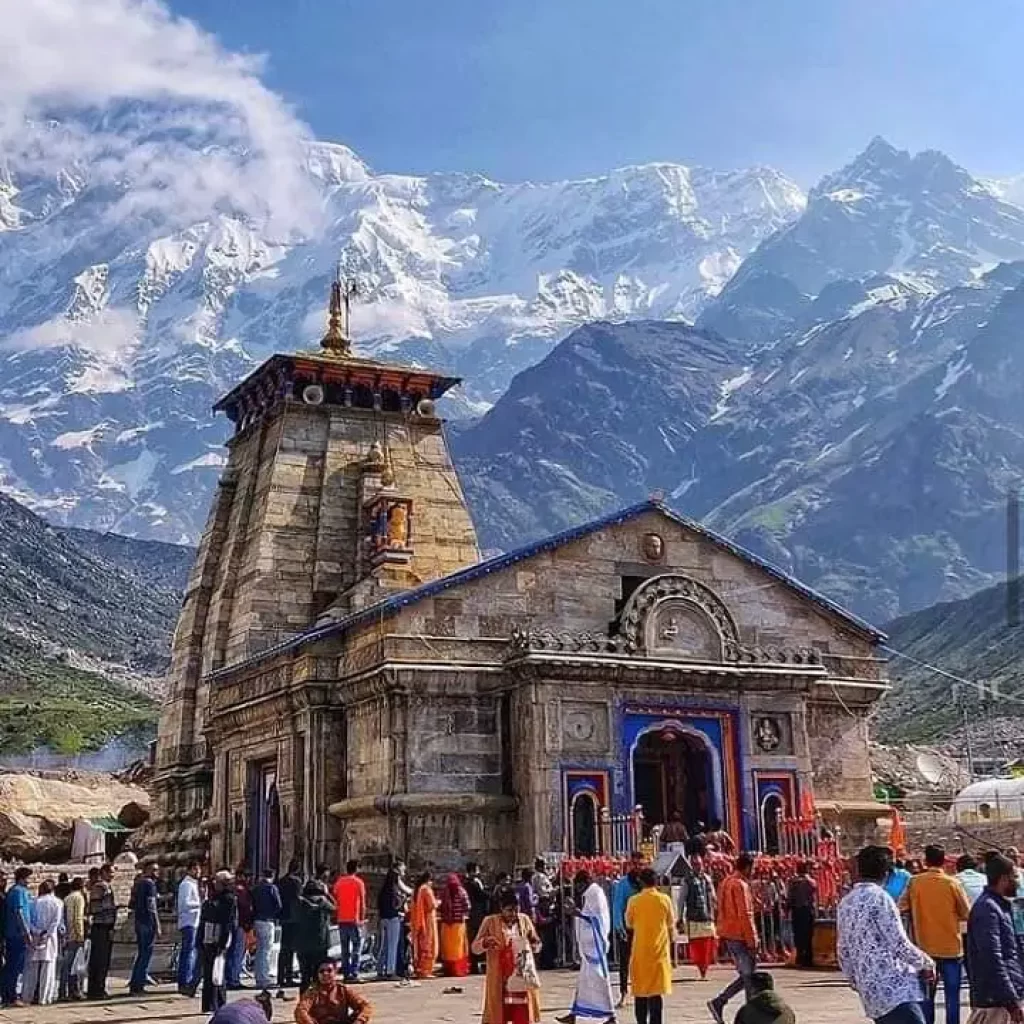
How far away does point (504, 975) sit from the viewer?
11.9 m

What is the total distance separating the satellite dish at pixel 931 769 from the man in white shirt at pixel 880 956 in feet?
162

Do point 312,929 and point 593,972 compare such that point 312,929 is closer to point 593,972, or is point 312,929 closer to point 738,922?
point 593,972

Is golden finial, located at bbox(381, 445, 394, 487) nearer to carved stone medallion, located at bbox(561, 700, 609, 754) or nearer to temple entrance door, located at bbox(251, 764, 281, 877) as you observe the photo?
temple entrance door, located at bbox(251, 764, 281, 877)

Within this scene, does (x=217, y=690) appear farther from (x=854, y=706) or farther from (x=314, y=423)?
(x=854, y=706)

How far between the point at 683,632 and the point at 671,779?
9.21 feet

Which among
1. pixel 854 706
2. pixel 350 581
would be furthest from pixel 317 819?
pixel 854 706

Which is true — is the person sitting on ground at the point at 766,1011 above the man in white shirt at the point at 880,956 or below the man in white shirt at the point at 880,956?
below

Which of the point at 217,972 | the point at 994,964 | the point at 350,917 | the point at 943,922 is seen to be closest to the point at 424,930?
the point at 350,917

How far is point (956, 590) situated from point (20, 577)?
9598cm

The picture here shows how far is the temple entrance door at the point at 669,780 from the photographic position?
25547 millimetres

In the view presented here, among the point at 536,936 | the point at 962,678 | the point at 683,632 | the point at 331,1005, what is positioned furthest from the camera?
the point at 962,678

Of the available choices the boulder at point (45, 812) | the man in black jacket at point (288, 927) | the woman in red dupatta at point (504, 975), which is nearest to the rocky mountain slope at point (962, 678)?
the boulder at point (45, 812)

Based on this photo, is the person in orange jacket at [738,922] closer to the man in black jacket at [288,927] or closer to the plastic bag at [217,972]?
the man in black jacket at [288,927]

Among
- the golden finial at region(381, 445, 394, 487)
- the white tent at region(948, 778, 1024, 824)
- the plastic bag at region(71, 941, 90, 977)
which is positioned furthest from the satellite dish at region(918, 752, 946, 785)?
the plastic bag at region(71, 941, 90, 977)
